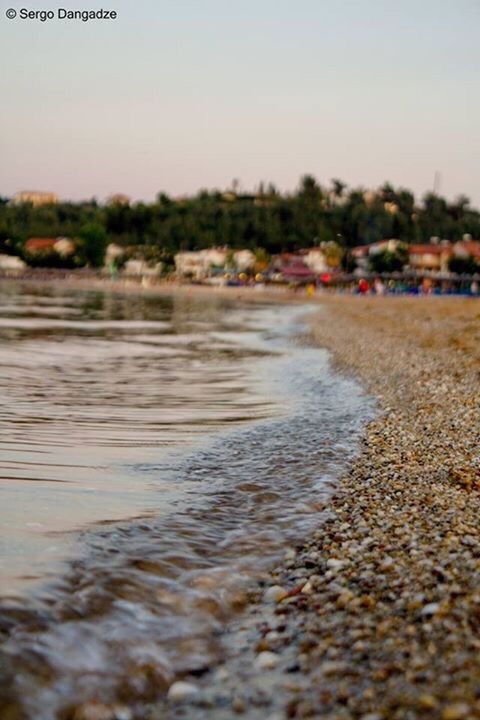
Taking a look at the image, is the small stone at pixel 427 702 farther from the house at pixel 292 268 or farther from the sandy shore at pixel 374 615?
the house at pixel 292 268

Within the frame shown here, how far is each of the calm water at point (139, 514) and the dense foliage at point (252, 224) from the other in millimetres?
148644

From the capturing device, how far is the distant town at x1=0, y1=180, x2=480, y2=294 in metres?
146

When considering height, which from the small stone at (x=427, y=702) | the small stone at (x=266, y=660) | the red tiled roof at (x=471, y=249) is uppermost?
the red tiled roof at (x=471, y=249)

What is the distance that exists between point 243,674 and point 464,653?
3.22ft

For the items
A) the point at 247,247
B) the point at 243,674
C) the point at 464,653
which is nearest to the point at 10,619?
the point at 243,674

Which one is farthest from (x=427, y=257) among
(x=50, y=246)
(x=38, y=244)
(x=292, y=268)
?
(x=38, y=244)

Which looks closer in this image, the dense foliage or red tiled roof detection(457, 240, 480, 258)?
red tiled roof detection(457, 240, 480, 258)

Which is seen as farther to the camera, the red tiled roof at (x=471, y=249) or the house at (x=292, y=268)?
the house at (x=292, y=268)

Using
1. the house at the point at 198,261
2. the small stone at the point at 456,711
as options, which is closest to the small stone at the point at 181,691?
the small stone at the point at 456,711

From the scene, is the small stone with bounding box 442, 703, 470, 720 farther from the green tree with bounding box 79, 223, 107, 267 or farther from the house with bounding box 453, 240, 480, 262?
the green tree with bounding box 79, 223, 107, 267

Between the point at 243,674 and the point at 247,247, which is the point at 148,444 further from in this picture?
the point at 247,247

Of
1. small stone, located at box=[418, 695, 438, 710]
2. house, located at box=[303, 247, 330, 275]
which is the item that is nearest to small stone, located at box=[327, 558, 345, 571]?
small stone, located at box=[418, 695, 438, 710]

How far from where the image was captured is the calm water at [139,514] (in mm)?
3486

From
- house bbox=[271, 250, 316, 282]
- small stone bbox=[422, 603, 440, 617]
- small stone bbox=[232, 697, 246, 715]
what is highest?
house bbox=[271, 250, 316, 282]
